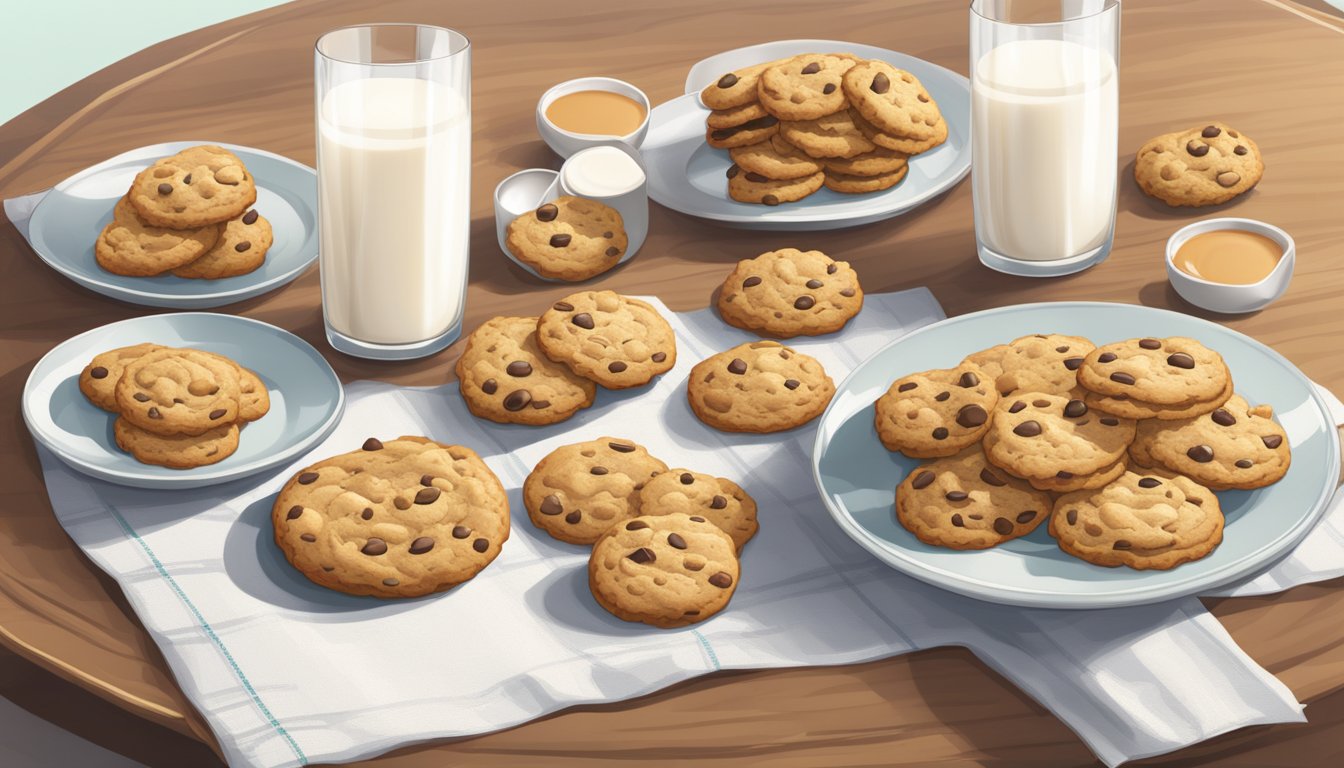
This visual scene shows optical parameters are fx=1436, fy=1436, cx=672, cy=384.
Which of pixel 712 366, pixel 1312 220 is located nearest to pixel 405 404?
pixel 712 366

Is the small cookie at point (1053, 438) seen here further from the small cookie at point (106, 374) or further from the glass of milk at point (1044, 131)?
the small cookie at point (106, 374)

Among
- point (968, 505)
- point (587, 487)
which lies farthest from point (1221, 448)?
point (587, 487)

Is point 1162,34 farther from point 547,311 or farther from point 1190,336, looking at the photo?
point 547,311

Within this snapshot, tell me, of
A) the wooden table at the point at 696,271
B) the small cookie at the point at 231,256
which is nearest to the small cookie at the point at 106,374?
the wooden table at the point at 696,271

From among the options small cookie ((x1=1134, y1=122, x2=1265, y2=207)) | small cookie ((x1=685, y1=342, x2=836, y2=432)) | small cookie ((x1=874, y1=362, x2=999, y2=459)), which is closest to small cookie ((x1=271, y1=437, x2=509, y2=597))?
small cookie ((x1=685, y1=342, x2=836, y2=432))

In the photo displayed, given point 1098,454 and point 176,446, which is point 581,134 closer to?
point 176,446

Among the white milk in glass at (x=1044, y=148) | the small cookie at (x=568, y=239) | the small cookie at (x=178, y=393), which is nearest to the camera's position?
the small cookie at (x=178, y=393)
